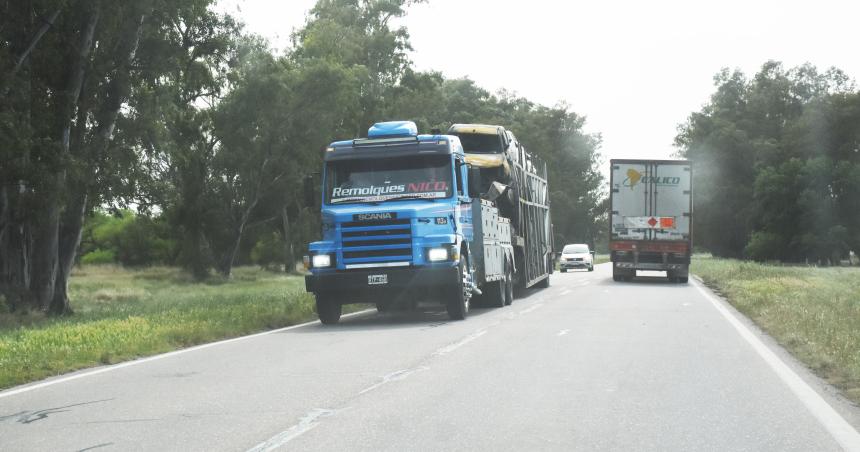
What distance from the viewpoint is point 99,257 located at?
8369 cm

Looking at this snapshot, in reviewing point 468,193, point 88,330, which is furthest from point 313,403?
point 468,193

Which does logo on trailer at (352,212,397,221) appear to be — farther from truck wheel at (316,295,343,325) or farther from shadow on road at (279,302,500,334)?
shadow on road at (279,302,500,334)

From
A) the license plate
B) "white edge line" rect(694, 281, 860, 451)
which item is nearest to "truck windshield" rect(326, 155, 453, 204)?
the license plate

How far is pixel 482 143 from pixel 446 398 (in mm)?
15642

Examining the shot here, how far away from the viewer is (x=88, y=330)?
16.0 meters

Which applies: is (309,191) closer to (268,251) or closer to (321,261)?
(321,261)

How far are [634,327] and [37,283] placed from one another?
1570cm

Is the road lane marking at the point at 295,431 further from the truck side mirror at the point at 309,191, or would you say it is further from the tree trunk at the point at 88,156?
the tree trunk at the point at 88,156

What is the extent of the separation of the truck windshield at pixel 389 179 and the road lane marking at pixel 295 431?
10092mm

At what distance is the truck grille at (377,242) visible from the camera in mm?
17844

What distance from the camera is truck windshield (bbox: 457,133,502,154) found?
79.8 ft

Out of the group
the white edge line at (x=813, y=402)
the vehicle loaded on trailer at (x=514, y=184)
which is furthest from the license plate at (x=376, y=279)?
the white edge line at (x=813, y=402)

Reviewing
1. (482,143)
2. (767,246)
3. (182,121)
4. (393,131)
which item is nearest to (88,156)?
(393,131)

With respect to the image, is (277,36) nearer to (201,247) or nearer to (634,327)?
(201,247)
